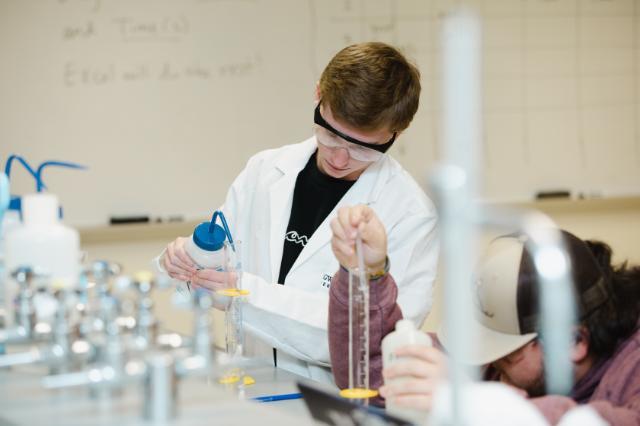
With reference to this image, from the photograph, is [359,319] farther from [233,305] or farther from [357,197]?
[357,197]

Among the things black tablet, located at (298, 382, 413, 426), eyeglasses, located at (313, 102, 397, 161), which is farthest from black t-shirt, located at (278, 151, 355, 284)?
black tablet, located at (298, 382, 413, 426)

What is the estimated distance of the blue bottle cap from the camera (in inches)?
76.7

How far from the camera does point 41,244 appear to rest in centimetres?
137

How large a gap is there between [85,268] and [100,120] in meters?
2.18

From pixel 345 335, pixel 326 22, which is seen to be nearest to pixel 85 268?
pixel 345 335

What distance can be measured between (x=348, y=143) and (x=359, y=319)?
20.2 inches

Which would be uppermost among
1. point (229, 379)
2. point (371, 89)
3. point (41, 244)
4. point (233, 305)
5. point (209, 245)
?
point (371, 89)

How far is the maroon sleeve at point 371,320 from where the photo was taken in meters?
1.78

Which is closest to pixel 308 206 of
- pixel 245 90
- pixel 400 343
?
pixel 400 343

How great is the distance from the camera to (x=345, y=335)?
183 cm

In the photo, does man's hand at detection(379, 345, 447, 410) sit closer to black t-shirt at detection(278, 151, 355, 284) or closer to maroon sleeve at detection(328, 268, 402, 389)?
maroon sleeve at detection(328, 268, 402, 389)

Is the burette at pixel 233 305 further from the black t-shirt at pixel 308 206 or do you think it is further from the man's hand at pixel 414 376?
the man's hand at pixel 414 376

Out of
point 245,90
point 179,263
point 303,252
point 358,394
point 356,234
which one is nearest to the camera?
point 358,394

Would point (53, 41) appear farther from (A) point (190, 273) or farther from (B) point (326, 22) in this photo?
(A) point (190, 273)
